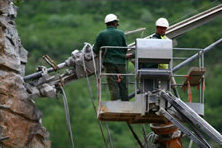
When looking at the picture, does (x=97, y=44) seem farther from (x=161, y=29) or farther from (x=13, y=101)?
(x=13, y=101)

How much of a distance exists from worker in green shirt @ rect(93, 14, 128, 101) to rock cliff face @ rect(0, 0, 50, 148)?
7.11ft

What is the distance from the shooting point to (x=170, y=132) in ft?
73.1

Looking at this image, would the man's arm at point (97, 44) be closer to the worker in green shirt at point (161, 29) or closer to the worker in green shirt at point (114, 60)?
the worker in green shirt at point (114, 60)

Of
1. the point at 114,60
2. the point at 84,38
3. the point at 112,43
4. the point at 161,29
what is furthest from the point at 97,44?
the point at 84,38

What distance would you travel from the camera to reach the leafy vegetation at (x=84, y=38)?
70750mm

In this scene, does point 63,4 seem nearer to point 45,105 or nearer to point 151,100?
point 45,105

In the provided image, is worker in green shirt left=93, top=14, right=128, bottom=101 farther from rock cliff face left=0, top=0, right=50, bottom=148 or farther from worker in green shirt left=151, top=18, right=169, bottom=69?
rock cliff face left=0, top=0, right=50, bottom=148

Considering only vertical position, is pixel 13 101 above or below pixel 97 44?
below

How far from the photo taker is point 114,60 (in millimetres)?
20141

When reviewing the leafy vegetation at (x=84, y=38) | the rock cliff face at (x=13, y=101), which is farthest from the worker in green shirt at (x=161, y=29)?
the leafy vegetation at (x=84, y=38)

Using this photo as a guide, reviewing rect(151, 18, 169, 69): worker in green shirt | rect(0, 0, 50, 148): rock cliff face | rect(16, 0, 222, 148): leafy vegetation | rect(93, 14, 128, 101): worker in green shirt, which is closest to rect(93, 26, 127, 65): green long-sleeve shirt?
rect(93, 14, 128, 101): worker in green shirt

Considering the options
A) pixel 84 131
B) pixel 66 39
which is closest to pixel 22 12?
pixel 66 39

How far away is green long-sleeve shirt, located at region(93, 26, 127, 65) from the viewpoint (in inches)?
794

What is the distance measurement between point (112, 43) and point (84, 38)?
6919cm
